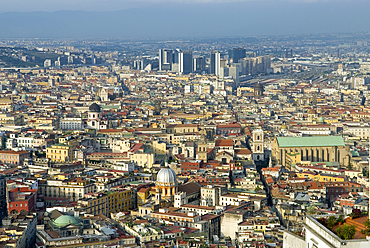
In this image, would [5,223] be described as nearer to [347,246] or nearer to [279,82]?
[347,246]

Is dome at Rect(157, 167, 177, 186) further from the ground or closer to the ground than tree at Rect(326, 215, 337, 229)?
closer to the ground

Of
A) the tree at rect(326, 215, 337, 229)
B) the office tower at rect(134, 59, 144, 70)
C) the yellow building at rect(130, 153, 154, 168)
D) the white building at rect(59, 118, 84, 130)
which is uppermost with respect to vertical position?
the tree at rect(326, 215, 337, 229)

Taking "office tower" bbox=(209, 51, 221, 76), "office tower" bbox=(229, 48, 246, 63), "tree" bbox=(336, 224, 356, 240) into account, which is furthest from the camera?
"office tower" bbox=(229, 48, 246, 63)

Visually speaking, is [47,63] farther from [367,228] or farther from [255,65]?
[367,228]

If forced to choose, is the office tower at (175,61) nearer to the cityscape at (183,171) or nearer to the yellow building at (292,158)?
the cityscape at (183,171)

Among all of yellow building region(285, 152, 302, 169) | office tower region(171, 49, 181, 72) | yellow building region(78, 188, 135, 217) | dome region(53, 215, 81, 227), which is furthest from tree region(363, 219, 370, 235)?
Result: office tower region(171, 49, 181, 72)

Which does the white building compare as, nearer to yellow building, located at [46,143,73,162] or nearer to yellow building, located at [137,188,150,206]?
yellow building, located at [46,143,73,162]

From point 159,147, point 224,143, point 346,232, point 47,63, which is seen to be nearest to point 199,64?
point 47,63

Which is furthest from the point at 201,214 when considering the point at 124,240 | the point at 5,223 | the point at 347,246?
the point at 347,246

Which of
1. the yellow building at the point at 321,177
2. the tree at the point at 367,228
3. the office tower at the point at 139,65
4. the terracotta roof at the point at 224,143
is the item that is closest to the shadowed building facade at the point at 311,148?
the terracotta roof at the point at 224,143
